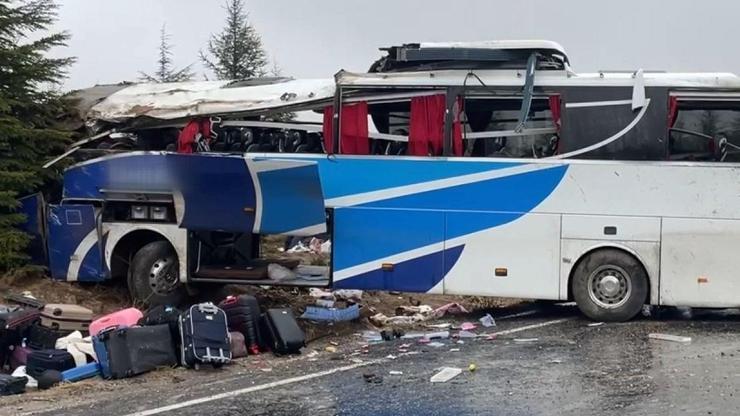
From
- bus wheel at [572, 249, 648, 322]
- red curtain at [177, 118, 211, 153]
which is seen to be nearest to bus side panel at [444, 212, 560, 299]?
bus wheel at [572, 249, 648, 322]

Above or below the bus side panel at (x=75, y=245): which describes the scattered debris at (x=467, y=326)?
below

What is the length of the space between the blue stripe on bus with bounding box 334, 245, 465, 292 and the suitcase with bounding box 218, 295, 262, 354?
65.9 inches

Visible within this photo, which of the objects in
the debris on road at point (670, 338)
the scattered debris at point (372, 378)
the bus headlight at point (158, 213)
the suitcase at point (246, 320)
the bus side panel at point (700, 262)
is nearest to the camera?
the scattered debris at point (372, 378)

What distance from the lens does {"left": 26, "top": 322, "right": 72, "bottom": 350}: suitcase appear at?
9500mm

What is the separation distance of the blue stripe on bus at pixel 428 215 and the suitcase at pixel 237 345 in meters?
1.98

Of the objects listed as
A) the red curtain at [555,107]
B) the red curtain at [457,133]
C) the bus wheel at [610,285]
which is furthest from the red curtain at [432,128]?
the bus wheel at [610,285]

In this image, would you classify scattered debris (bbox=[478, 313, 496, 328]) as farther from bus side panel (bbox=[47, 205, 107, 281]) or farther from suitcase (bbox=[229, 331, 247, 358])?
bus side panel (bbox=[47, 205, 107, 281])

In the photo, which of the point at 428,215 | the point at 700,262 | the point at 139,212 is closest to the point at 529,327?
the point at 428,215

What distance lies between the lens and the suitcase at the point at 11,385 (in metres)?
8.11

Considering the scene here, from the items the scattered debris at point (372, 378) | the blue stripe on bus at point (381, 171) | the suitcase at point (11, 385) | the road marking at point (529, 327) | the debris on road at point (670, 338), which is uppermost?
the blue stripe on bus at point (381, 171)

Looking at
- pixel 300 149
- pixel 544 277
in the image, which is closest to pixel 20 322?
pixel 300 149

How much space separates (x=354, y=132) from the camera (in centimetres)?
1110

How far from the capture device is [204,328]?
897cm

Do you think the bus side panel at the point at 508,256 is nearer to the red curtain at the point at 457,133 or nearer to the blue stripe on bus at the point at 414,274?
the blue stripe on bus at the point at 414,274
